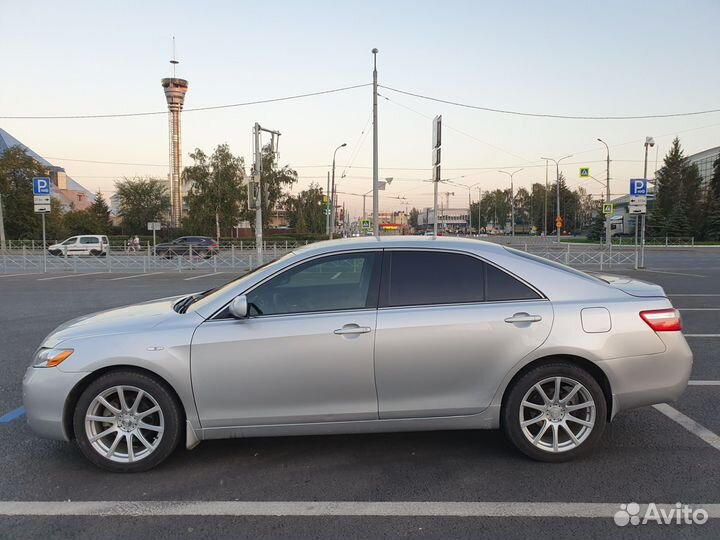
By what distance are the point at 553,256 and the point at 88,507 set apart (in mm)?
26987

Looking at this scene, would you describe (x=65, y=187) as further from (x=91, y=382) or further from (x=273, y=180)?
(x=91, y=382)

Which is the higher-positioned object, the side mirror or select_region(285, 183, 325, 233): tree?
select_region(285, 183, 325, 233): tree

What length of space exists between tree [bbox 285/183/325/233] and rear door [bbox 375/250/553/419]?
58.8m

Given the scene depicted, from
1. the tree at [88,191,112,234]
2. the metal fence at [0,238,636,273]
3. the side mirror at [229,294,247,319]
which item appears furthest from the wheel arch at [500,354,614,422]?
the tree at [88,191,112,234]

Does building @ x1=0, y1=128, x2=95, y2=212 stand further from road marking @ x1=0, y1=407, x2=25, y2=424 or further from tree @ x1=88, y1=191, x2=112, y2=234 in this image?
road marking @ x1=0, y1=407, x2=25, y2=424

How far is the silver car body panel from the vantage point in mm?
3572

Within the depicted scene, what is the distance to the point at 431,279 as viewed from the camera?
3855 mm

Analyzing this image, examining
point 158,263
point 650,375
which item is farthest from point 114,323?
point 158,263

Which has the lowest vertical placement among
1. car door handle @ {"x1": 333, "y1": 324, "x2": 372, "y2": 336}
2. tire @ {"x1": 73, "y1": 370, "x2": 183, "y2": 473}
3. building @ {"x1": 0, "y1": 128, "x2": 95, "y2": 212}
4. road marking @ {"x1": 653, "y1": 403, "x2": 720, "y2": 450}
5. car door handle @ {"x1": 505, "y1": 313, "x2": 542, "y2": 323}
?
road marking @ {"x1": 653, "y1": 403, "x2": 720, "y2": 450}

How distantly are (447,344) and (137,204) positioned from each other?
203 feet

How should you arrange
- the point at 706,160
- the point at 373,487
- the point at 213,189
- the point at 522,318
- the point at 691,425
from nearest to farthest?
1. the point at 373,487
2. the point at 522,318
3. the point at 691,425
4. the point at 213,189
5. the point at 706,160

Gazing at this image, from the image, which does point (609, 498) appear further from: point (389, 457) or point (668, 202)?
point (668, 202)

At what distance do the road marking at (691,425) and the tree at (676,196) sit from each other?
6278 centimetres

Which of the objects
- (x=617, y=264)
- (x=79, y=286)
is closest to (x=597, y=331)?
(x=79, y=286)
